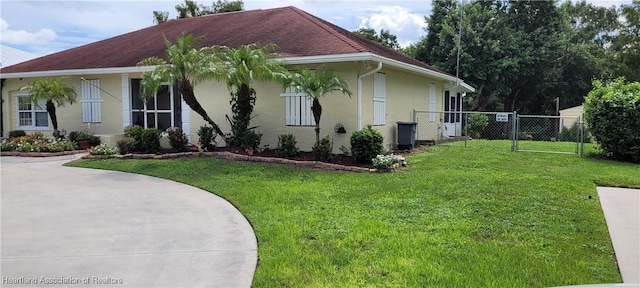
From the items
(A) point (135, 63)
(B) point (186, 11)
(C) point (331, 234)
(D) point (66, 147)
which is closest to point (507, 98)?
(B) point (186, 11)

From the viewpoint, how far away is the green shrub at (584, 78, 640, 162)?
11.4 meters

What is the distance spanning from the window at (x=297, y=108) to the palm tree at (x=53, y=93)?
725 centimetres

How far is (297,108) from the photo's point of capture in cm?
1214

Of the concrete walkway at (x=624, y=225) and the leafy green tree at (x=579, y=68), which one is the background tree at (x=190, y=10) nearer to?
the leafy green tree at (x=579, y=68)

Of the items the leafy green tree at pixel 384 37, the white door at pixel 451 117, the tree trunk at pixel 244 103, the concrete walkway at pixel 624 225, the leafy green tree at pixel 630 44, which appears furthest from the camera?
the leafy green tree at pixel 384 37

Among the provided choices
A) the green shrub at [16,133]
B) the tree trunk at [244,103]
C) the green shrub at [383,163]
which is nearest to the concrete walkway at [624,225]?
the green shrub at [383,163]

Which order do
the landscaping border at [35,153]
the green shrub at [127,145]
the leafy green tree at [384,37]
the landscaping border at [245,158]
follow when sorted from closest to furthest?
the landscaping border at [245,158], the green shrub at [127,145], the landscaping border at [35,153], the leafy green tree at [384,37]

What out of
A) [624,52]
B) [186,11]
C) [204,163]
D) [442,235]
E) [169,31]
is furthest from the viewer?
[186,11]

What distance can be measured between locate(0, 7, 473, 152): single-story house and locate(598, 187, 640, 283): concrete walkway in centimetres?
557

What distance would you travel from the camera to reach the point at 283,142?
10820 mm

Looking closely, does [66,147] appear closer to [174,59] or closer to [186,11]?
[174,59]

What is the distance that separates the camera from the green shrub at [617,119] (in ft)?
37.3

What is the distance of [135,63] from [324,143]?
7170mm

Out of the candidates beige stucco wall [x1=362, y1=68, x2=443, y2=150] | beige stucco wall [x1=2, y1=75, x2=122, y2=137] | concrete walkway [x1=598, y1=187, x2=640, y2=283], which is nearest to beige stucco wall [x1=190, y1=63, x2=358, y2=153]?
beige stucco wall [x1=362, y1=68, x2=443, y2=150]
